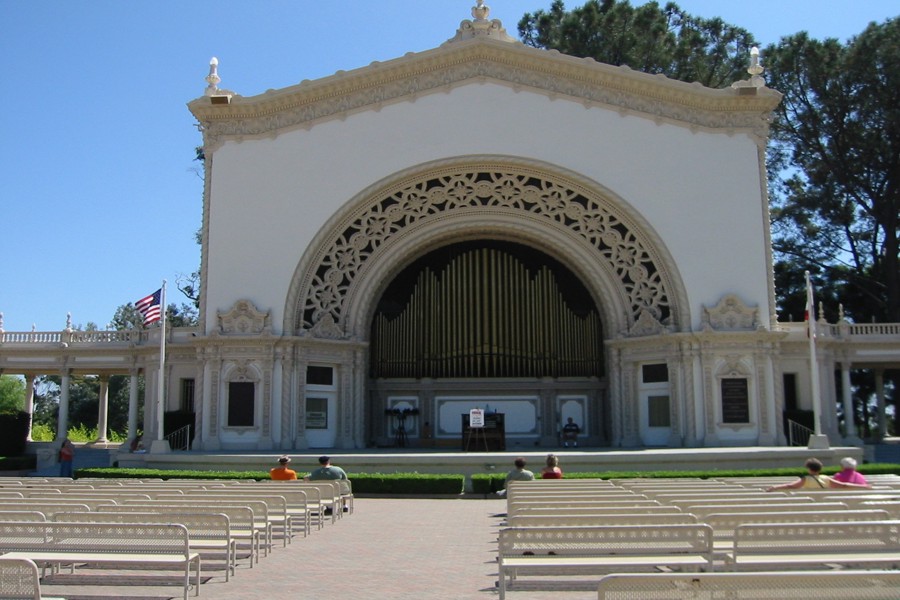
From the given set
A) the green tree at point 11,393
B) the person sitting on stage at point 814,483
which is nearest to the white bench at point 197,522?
the person sitting on stage at point 814,483

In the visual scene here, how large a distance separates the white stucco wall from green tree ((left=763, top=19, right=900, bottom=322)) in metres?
14.7

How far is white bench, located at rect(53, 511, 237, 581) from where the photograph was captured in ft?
28.6

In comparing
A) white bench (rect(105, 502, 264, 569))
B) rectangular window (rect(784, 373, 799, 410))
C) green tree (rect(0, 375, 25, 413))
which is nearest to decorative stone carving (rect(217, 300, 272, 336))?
rectangular window (rect(784, 373, 799, 410))

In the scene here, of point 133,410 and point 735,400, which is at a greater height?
point 735,400

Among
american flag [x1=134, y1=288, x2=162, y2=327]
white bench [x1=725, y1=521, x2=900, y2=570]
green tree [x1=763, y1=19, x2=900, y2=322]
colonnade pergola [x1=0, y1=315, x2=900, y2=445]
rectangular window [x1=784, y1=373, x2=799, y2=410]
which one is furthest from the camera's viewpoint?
green tree [x1=763, y1=19, x2=900, y2=322]

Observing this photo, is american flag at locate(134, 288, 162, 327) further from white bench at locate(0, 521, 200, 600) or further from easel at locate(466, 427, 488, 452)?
white bench at locate(0, 521, 200, 600)

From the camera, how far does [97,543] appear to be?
340 inches

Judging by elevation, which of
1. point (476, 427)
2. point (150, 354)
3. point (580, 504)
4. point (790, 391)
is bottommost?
point (580, 504)

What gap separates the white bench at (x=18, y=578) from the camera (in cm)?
600

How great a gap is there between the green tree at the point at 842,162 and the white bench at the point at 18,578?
42831mm

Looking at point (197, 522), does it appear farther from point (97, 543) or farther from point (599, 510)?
point (599, 510)

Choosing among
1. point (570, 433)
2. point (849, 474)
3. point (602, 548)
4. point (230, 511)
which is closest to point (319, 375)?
point (570, 433)

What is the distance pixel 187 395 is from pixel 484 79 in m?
16.8

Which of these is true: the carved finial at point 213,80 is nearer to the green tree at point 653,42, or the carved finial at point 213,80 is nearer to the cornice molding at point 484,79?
the cornice molding at point 484,79
